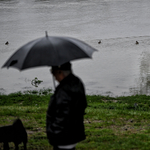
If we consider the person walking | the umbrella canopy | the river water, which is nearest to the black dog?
the umbrella canopy

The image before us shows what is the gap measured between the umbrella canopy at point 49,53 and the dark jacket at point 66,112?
13.3 inches

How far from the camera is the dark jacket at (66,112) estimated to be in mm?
4109

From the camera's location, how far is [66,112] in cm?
409

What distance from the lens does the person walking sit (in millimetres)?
4113

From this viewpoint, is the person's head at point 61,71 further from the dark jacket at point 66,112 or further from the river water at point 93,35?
the river water at point 93,35

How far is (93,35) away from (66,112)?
26.5m

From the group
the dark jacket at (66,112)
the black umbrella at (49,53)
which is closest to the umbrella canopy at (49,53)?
the black umbrella at (49,53)

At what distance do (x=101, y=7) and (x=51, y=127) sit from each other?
39.8 metres

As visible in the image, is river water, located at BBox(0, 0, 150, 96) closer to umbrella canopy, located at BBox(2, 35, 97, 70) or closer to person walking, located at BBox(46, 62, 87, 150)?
umbrella canopy, located at BBox(2, 35, 97, 70)

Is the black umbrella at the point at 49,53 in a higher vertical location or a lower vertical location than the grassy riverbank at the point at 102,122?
higher

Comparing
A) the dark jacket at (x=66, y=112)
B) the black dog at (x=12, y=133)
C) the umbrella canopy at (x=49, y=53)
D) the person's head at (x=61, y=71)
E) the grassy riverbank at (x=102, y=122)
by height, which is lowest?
the grassy riverbank at (x=102, y=122)

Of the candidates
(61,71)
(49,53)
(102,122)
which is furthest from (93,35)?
(61,71)

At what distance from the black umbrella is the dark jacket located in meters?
0.34

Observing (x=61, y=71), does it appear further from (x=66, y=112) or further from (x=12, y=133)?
(x=12, y=133)
